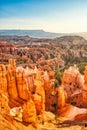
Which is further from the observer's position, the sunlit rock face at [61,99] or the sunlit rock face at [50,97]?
the sunlit rock face at [50,97]

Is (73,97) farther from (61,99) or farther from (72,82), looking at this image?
(61,99)

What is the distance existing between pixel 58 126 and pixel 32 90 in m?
12.5

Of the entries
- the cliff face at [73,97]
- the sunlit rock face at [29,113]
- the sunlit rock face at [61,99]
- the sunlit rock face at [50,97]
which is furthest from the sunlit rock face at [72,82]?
the sunlit rock face at [29,113]

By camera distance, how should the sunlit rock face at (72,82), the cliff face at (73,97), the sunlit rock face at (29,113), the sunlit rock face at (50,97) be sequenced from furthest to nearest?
the sunlit rock face at (72,82) < the sunlit rock face at (50,97) < the cliff face at (73,97) < the sunlit rock face at (29,113)

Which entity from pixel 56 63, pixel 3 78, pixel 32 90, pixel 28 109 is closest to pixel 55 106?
pixel 32 90

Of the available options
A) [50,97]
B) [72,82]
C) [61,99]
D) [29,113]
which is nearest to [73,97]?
[72,82]

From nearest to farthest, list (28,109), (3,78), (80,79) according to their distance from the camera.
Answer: (28,109) < (3,78) < (80,79)

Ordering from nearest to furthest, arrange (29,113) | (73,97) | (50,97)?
(29,113)
(50,97)
(73,97)

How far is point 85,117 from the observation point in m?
43.0

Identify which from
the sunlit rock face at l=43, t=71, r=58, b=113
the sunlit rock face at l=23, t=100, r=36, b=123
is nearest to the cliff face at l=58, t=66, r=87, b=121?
the sunlit rock face at l=43, t=71, r=58, b=113

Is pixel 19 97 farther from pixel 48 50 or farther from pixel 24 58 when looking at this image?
pixel 48 50

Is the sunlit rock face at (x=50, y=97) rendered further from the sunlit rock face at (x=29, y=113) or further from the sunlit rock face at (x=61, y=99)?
the sunlit rock face at (x=29, y=113)

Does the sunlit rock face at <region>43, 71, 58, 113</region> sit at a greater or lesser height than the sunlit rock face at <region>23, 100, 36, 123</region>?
lesser

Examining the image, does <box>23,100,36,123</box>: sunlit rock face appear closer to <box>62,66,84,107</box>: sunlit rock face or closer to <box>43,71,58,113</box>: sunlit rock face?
<box>43,71,58,113</box>: sunlit rock face
